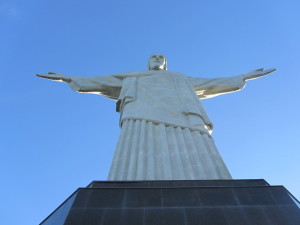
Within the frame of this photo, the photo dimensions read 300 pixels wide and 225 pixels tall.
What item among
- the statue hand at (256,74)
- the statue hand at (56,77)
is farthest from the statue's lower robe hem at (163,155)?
the statue hand at (256,74)

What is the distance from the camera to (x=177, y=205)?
168 inches

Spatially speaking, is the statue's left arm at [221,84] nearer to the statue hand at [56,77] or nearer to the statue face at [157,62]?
the statue face at [157,62]

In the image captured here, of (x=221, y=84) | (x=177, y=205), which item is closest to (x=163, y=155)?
(x=177, y=205)

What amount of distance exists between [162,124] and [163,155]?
1.25 metres

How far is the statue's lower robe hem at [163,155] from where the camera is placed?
5.95 meters

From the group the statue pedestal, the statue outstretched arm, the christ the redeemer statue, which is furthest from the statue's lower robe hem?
the statue outstretched arm

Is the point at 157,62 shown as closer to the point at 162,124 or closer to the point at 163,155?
the point at 162,124

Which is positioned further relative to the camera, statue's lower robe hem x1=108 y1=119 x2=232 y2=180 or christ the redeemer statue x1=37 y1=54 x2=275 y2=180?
christ the redeemer statue x1=37 y1=54 x2=275 y2=180

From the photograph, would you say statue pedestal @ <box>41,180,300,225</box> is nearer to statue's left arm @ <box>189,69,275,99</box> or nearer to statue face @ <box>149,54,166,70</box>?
statue's left arm @ <box>189,69,275,99</box>

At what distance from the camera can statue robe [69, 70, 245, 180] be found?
20.0ft

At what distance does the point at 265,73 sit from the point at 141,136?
5115 millimetres

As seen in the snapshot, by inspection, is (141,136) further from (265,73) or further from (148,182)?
(265,73)

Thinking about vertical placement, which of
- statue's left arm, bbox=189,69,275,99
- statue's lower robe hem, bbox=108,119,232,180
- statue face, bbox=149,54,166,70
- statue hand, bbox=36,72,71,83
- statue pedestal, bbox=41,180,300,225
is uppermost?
statue face, bbox=149,54,166,70

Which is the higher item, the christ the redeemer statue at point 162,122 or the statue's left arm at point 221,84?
the statue's left arm at point 221,84
